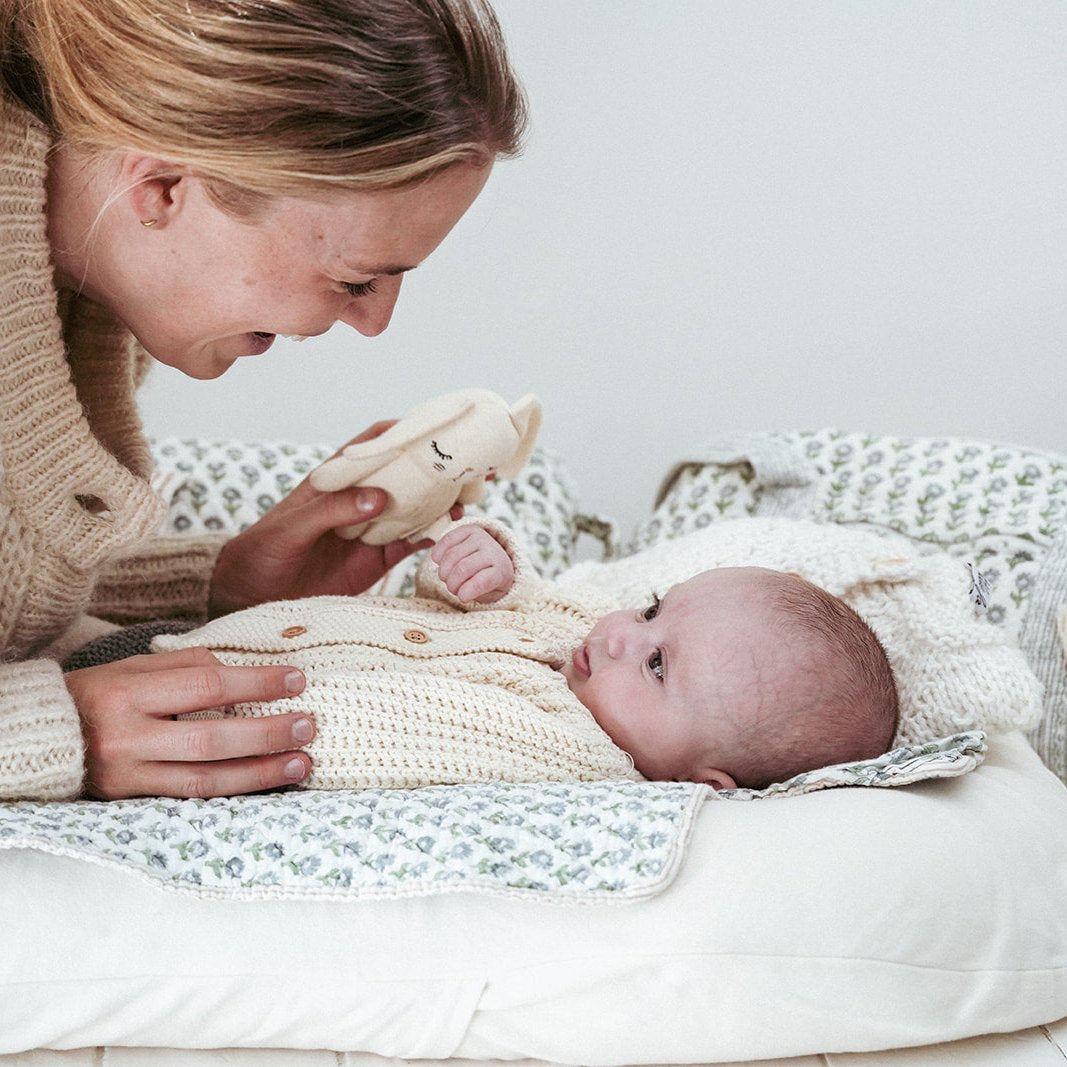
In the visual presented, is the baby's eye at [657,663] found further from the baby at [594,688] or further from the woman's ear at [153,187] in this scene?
the woman's ear at [153,187]

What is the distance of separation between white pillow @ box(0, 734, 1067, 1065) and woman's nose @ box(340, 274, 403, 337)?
1.74 feet

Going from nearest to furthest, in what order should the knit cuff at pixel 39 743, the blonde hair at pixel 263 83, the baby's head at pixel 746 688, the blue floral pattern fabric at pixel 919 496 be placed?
the blonde hair at pixel 263 83 → the knit cuff at pixel 39 743 → the baby's head at pixel 746 688 → the blue floral pattern fabric at pixel 919 496

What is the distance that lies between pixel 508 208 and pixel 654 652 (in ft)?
4.34

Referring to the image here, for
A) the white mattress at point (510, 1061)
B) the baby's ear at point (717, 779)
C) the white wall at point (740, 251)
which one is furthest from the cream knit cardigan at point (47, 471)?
the white wall at point (740, 251)

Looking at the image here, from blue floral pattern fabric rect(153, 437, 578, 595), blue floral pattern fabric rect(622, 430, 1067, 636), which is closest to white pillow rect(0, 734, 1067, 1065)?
blue floral pattern fabric rect(622, 430, 1067, 636)

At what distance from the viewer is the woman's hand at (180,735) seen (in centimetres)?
106

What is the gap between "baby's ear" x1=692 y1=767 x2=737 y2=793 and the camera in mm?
1248

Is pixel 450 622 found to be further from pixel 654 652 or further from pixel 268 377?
pixel 268 377

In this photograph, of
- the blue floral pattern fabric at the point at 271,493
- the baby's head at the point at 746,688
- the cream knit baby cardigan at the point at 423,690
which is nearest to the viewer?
the cream knit baby cardigan at the point at 423,690

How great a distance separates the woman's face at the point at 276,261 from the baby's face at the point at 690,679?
43cm

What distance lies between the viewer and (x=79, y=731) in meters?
1.04

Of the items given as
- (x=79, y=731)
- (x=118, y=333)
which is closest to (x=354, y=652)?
(x=79, y=731)

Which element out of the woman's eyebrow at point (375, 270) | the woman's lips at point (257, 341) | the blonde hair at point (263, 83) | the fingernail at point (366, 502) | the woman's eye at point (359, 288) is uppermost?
the blonde hair at point (263, 83)

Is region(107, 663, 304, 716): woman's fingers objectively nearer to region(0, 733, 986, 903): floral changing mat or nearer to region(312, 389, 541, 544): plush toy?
region(0, 733, 986, 903): floral changing mat
